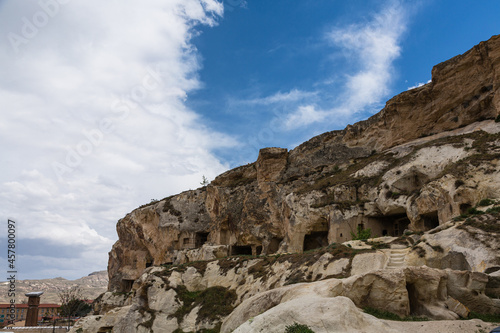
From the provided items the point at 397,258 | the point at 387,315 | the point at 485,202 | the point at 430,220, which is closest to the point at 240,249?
the point at 430,220

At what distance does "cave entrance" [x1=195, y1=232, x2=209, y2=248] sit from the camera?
54.2m

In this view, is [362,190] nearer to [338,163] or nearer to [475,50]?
[338,163]

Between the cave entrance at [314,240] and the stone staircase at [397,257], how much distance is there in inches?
629

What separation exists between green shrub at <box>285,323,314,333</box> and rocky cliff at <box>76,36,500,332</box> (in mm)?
258

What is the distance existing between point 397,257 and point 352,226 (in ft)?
40.2

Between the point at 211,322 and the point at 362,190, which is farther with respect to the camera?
the point at 362,190

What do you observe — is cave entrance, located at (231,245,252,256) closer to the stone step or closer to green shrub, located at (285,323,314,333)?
the stone step

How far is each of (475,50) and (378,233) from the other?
1772cm

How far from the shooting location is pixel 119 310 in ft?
106

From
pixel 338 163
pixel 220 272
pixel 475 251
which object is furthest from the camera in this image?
pixel 338 163

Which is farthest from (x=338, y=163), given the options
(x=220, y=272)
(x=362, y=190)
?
(x=220, y=272)

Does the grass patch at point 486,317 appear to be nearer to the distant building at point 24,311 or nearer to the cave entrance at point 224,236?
the cave entrance at point 224,236

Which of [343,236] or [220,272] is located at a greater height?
[343,236]

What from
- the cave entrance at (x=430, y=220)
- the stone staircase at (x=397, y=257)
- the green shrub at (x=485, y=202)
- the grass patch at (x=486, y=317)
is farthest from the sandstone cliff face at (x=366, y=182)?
the grass patch at (x=486, y=317)
